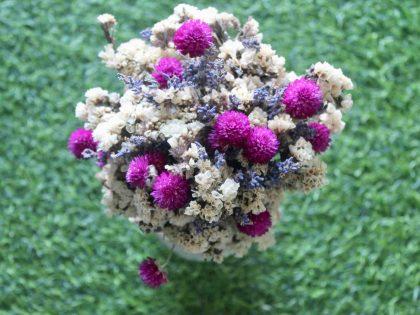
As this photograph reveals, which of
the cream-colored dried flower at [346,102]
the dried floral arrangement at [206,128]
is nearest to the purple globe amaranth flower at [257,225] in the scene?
the dried floral arrangement at [206,128]

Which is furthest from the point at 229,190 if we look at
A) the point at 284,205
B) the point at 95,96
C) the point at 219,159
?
the point at 284,205

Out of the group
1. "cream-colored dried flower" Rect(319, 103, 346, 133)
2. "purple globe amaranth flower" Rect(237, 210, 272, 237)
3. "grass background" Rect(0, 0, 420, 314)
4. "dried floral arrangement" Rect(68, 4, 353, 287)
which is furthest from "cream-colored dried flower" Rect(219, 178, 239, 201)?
"grass background" Rect(0, 0, 420, 314)

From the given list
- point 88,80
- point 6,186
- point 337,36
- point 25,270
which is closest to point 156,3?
point 88,80

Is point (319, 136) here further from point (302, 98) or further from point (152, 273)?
point (152, 273)

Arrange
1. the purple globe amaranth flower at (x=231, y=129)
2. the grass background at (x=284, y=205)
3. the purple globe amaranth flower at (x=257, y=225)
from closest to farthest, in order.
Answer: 1. the purple globe amaranth flower at (x=231, y=129)
2. the purple globe amaranth flower at (x=257, y=225)
3. the grass background at (x=284, y=205)

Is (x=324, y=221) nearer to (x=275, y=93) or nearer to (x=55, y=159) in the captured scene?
(x=275, y=93)

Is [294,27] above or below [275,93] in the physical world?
above

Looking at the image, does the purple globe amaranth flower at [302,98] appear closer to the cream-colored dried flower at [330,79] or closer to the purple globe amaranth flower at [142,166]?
the cream-colored dried flower at [330,79]

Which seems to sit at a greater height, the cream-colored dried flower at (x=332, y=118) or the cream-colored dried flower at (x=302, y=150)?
the cream-colored dried flower at (x=332, y=118)
